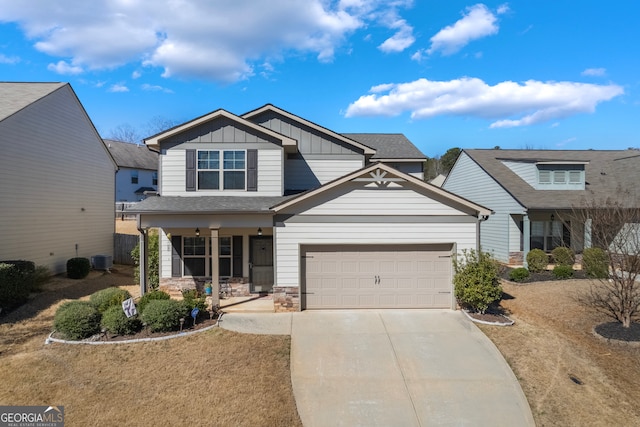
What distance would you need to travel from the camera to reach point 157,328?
9.13 metres

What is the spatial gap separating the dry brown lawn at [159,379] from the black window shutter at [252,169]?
510 cm

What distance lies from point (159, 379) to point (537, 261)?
635 inches

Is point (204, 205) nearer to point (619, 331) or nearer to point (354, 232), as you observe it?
point (354, 232)

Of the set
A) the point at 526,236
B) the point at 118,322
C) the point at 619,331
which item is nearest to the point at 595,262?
the point at 526,236

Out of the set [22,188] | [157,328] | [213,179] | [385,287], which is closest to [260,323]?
[157,328]

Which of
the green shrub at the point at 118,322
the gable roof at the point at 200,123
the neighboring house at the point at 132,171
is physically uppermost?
the neighboring house at the point at 132,171

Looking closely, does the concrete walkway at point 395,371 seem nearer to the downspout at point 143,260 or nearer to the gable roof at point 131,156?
the downspout at point 143,260

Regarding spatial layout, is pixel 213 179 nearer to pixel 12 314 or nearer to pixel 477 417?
pixel 12 314

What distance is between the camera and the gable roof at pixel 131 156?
129ft

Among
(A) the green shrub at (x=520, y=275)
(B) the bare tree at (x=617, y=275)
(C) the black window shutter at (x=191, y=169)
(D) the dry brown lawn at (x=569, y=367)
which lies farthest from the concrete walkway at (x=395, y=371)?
(A) the green shrub at (x=520, y=275)

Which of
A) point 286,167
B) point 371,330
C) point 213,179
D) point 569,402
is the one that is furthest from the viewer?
point 286,167

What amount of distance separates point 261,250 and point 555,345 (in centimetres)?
899

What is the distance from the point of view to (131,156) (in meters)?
41.2

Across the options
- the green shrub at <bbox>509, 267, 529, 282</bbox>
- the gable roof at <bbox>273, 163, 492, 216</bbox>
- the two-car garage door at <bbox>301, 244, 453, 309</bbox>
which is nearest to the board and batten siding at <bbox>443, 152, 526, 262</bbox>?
the green shrub at <bbox>509, 267, 529, 282</bbox>
